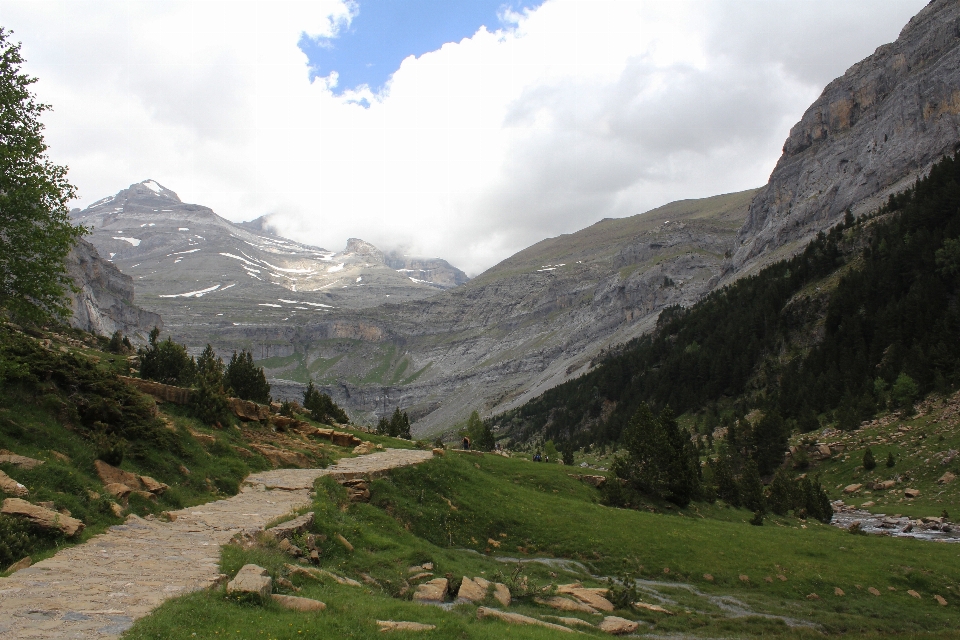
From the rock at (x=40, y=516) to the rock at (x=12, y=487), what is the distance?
1.87 feet

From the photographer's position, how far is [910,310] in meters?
68.1

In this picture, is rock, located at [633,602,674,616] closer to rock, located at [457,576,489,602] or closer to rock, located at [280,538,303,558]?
rock, located at [457,576,489,602]

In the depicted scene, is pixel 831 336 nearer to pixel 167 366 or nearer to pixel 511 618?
pixel 511 618

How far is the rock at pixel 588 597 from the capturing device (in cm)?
1630

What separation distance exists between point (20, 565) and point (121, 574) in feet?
6.20

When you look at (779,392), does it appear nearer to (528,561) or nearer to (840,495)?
(840,495)

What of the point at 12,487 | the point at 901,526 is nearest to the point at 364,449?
the point at 12,487

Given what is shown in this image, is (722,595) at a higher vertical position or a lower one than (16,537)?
lower

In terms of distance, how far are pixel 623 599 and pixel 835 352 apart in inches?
3088

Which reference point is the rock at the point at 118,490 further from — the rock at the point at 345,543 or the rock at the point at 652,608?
the rock at the point at 652,608

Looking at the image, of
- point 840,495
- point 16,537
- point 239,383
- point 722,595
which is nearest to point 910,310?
point 840,495

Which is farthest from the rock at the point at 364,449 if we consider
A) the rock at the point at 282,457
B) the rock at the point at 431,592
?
the rock at the point at 431,592

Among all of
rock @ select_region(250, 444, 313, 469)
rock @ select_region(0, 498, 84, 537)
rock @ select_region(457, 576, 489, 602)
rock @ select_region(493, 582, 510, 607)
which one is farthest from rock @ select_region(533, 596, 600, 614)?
rock @ select_region(250, 444, 313, 469)

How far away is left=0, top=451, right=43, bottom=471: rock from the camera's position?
13.9 meters
